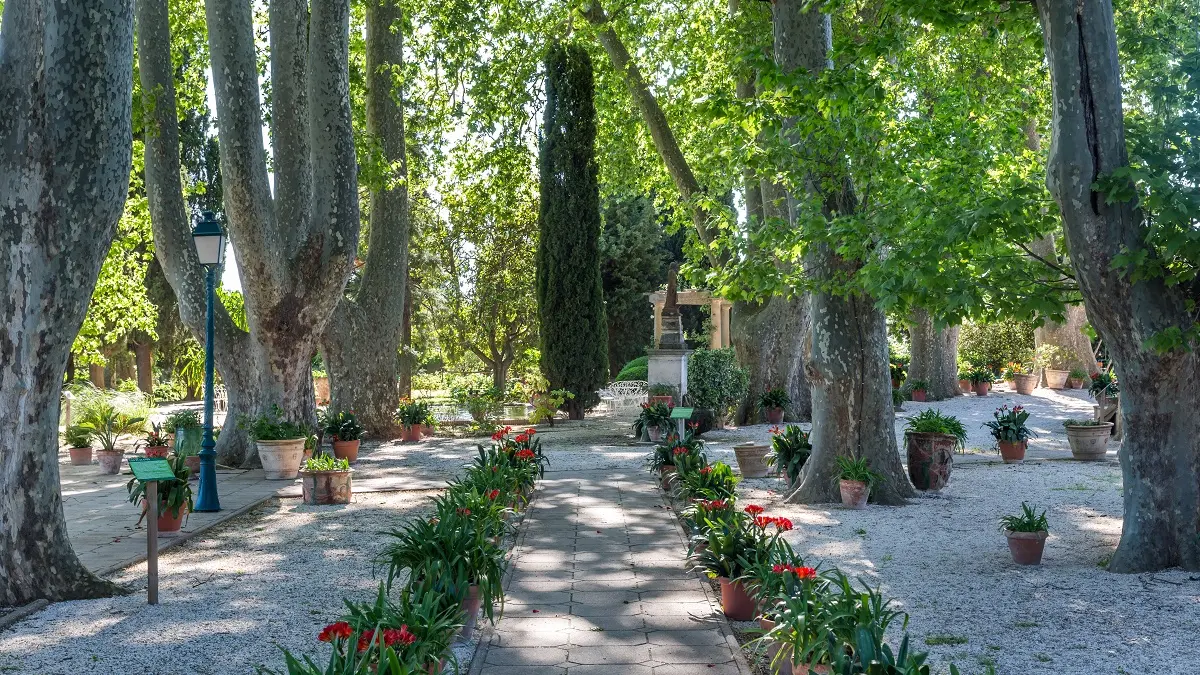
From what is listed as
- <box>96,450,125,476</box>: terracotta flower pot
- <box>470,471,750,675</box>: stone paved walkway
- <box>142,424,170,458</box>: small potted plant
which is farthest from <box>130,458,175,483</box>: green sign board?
<box>96,450,125,476</box>: terracotta flower pot

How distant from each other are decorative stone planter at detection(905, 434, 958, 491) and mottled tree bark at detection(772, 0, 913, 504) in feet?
2.38

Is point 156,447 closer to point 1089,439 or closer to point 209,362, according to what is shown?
point 209,362

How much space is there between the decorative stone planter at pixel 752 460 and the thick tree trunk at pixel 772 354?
7.12m

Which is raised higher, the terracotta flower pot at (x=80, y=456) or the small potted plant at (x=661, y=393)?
the small potted plant at (x=661, y=393)

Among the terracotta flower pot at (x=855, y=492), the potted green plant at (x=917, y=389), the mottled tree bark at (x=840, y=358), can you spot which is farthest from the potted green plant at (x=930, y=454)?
the potted green plant at (x=917, y=389)

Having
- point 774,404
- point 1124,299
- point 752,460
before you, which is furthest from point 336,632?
point 774,404

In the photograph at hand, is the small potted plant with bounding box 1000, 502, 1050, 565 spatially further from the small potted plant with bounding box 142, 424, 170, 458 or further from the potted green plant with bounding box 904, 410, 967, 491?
the small potted plant with bounding box 142, 424, 170, 458

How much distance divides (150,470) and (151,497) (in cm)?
20

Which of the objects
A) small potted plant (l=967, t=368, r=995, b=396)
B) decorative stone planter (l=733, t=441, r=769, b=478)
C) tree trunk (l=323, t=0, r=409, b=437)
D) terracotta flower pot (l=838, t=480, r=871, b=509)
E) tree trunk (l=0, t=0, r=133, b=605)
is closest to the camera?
tree trunk (l=0, t=0, r=133, b=605)

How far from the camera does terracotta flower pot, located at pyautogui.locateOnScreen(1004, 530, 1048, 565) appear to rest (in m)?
6.93

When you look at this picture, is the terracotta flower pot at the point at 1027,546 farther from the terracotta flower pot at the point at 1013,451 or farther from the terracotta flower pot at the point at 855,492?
the terracotta flower pot at the point at 1013,451

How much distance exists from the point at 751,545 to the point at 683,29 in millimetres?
16051

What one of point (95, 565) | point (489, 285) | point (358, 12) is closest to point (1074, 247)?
point (95, 565)

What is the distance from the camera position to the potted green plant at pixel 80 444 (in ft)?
48.0
